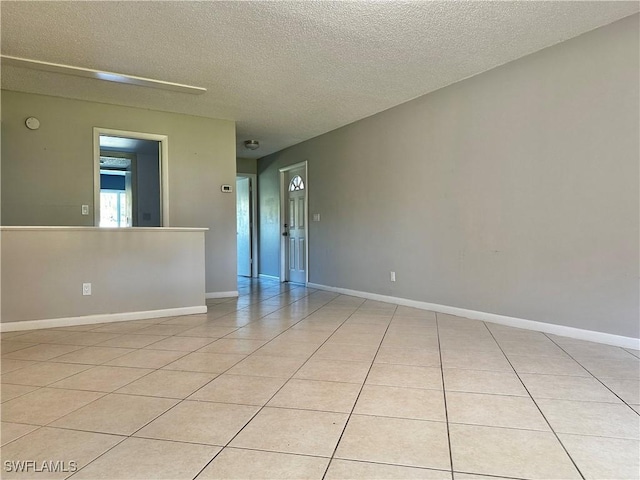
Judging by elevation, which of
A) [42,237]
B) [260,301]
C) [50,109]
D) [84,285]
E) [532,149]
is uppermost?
[50,109]

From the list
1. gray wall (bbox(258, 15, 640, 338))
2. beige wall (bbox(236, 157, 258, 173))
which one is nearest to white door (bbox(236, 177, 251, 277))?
beige wall (bbox(236, 157, 258, 173))

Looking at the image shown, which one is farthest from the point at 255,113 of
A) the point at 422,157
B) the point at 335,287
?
the point at 335,287

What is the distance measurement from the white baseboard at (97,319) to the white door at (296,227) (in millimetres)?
2731

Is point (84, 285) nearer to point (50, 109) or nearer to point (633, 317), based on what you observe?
point (50, 109)

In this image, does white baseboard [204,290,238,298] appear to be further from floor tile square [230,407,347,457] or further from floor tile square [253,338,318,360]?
floor tile square [230,407,347,457]

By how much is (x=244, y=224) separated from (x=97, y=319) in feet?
15.3

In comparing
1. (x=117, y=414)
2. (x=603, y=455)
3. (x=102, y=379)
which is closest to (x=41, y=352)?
(x=102, y=379)

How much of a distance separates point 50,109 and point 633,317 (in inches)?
234

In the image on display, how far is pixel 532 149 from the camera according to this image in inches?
135

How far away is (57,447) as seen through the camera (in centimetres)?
154

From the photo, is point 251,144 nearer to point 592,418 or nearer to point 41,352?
point 41,352

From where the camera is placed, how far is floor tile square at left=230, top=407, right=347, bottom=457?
153cm

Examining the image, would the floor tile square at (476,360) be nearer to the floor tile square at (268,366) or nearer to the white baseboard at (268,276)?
the floor tile square at (268,366)

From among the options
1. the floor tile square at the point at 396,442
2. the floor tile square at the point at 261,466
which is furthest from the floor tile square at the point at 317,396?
the floor tile square at the point at 261,466
